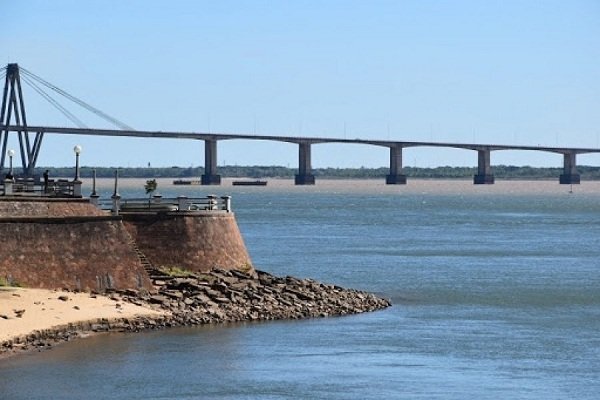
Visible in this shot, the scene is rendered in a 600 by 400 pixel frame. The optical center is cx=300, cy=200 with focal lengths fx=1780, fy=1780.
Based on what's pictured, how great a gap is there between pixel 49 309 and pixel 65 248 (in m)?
3.10

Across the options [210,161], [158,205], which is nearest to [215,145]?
[210,161]

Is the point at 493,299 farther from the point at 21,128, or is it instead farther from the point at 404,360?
the point at 21,128

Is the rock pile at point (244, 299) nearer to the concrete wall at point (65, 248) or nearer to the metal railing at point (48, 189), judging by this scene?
the concrete wall at point (65, 248)

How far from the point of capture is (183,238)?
139 ft

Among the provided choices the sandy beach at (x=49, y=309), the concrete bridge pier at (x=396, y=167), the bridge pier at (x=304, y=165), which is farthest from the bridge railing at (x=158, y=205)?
the concrete bridge pier at (x=396, y=167)

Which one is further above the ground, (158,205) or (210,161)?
(158,205)

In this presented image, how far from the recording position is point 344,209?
13100 centimetres

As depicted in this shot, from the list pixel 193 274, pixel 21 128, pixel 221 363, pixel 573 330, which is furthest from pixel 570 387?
pixel 21 128

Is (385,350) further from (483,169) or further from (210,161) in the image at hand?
(483,169)

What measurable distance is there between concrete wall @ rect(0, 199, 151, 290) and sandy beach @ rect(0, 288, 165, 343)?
700mm

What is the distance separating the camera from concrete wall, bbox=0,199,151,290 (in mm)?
38094

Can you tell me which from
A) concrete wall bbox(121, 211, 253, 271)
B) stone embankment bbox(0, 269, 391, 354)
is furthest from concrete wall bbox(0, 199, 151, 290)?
concrete wall bbox(121, 211, 253, 271)

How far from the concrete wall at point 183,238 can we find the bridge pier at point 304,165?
4802 inches

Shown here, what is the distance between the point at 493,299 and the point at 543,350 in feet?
40.2
